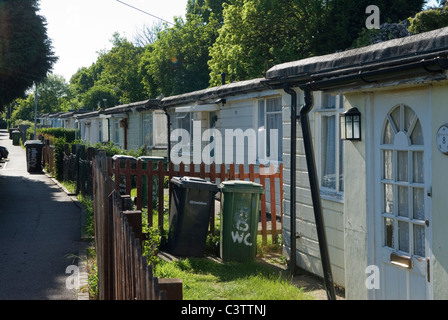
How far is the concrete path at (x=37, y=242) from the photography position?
7605 millimetres

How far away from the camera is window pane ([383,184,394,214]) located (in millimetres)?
5461

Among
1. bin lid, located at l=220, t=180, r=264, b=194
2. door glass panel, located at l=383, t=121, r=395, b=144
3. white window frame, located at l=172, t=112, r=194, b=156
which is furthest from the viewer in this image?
white window frame, located at l=172, t=112, r=194, b=156

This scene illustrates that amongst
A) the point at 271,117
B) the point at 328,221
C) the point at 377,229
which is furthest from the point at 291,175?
the point at 271,117

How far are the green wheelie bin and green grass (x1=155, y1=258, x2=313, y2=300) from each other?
219mm

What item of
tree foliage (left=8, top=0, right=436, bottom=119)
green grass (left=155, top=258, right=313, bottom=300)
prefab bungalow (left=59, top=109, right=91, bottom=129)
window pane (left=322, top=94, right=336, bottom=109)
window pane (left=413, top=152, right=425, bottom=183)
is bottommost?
green grass (left=155, top=258, right=313, bottom=300)

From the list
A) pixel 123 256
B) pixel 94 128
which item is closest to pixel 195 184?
pixel 123 256

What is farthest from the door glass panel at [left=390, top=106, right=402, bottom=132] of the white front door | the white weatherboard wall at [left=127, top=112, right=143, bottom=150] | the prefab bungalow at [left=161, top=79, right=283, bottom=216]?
the white weatherboard wall at [left=127, top=112, right=143, bottom=150]

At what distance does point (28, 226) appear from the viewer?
12.4 meters

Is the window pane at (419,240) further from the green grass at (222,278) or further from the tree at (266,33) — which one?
the tree at (266,33)

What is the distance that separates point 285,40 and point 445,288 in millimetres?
25524

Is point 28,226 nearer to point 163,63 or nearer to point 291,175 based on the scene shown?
point 291,175

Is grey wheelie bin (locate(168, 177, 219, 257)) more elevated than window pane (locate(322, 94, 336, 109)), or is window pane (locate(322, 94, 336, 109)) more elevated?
window pane (locate(322, 94, 336, 109))

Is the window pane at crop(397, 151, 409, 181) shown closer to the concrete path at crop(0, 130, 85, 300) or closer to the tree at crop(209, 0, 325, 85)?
the concrete path at crop(0, 130, 85, 300)

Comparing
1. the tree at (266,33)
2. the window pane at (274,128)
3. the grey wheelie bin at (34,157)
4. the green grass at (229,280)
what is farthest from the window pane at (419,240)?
the tree at (266,33)
